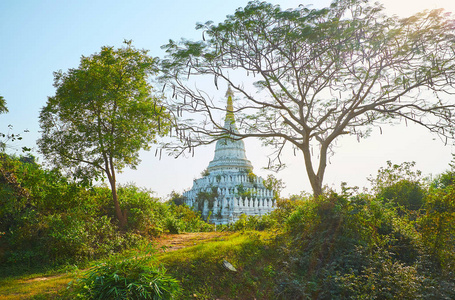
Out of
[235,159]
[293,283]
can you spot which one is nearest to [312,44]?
[293,283]

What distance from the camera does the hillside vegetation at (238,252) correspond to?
5.19m

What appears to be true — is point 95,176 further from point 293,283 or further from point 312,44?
point 312,44

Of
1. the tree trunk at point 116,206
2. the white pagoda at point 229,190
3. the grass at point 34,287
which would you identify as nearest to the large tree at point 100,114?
the tree trunk at point 116,206

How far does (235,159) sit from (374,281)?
→ 28154 millimetres

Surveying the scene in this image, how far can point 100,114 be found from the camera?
31.7 ft

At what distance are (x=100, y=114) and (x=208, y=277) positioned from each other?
20.0 feet

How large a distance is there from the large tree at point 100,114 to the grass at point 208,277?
3551 millimetres

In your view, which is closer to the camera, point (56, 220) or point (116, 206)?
point (56, 220)

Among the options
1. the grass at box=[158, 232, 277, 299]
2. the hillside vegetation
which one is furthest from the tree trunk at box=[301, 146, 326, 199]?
the grass at box=[158, 232, 277, 299]

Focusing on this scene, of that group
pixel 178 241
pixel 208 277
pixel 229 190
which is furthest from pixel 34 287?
pixel 229 190

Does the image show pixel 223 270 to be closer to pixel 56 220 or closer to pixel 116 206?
pixel 56 220

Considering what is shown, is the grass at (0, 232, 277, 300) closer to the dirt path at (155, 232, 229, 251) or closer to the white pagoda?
the dirt path at (155, 232, 229, 251)

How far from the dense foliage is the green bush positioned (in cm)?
339

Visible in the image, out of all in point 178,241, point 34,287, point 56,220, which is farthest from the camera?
point 178,241
